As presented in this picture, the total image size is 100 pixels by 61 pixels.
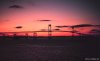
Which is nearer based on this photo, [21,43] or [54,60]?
[54,60]

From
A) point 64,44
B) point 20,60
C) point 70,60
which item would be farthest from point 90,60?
point 64,44

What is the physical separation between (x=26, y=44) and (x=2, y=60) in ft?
52.8

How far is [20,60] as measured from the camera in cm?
1083

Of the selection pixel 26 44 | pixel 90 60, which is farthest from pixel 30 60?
pixel 26 44

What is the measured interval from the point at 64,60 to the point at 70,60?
183mm

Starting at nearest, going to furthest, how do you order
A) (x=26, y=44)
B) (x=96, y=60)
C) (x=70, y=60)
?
(x=96, y=60)
(x=70, y=60)
(x=26, y=44)

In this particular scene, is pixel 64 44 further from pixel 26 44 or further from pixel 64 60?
pixel 64 60

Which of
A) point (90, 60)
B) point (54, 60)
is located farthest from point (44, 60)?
point (90, 60)

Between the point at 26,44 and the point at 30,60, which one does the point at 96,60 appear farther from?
the point at 26,44

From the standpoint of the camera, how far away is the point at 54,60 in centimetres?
1067

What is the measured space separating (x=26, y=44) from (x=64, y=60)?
1626cm

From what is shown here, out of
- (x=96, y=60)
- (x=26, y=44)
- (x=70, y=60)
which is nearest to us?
(x=96, y=60)

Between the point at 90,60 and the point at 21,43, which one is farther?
the point at 21,43

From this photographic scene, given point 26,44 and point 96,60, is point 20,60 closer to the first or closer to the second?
point 96,60
